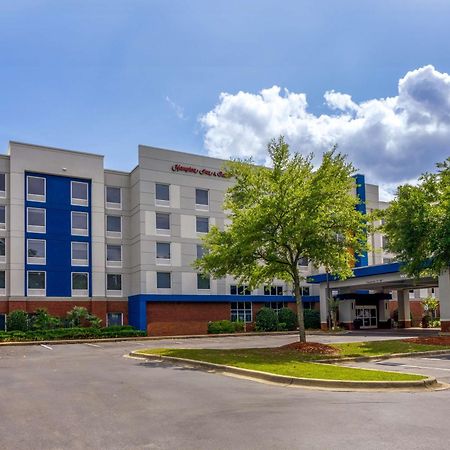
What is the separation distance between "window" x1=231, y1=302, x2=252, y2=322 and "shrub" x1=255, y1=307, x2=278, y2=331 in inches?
70.6

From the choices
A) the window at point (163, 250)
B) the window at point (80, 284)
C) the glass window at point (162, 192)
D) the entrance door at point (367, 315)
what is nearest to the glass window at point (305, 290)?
the entrance door at point (367, 315)

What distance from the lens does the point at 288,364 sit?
18125mm

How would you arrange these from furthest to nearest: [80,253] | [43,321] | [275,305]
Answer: [275,305] → [80,253] → [43,321]

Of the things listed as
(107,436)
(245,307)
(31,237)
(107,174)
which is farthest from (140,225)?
(107,436)

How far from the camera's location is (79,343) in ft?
126

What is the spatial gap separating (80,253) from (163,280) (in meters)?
7.37

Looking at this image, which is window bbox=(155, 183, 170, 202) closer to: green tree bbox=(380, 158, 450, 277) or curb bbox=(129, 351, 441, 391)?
green tree bbox=(380, 158, 450, 277)

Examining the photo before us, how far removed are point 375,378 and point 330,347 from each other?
902 cm

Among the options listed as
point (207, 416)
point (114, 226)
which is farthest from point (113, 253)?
point (207, 416)

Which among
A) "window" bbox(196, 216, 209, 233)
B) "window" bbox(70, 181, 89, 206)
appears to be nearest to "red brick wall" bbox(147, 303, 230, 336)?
"window" bbox(196, 216, 209, 233)

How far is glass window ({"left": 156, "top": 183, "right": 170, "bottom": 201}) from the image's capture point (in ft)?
164

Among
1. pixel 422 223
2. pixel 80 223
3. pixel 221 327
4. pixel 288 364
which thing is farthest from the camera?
pixel 221 327

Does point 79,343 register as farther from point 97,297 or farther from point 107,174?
point 107,174

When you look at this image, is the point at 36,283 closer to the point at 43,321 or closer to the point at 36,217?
the point at 43,321
